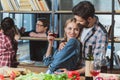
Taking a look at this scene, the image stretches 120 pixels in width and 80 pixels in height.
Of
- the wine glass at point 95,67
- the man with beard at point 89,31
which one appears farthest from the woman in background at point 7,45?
the wine glass at point 95,67

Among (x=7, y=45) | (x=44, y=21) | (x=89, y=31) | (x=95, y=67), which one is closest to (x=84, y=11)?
(x=89, y=31)

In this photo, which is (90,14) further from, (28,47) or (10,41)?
(28,47)

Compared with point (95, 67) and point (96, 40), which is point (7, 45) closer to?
point (96, 40)

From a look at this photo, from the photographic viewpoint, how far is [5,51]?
11.2 feet

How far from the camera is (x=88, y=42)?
280 cm

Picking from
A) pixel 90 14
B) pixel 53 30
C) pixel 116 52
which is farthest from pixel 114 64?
pixel 90 14

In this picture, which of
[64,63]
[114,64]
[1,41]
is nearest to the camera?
[64,63]

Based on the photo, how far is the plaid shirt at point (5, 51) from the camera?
335 centimetres

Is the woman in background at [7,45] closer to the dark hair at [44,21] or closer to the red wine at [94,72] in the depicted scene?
the dark hair at [44,21]

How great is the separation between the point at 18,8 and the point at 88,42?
1679 mm

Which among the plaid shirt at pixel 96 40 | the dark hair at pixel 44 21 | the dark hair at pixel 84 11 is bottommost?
the plaid shirt at pixel 96 40

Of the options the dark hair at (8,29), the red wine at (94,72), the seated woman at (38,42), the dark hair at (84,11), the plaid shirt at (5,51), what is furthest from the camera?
the seated woman at (38,42)

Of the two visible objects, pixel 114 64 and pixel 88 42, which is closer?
pixel 88 42

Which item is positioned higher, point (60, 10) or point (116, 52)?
point (60, 10)
